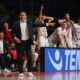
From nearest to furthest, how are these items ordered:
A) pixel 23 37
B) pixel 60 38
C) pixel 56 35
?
pixel 23 37 → pixel 60 38 → pixel 56 35

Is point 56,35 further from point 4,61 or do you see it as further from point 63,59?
point 4,61

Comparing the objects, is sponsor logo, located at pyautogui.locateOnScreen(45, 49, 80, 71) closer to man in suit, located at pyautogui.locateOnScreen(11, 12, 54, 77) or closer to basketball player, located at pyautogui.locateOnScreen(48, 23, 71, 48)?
basketball player, located at pyautogui.locateOnScreen(48, 23, 71, 48)

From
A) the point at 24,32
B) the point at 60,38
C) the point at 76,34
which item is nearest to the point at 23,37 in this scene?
the point at 24,32

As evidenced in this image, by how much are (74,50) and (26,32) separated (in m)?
3.19

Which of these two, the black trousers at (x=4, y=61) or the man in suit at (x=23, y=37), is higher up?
the man in suit at (x=23, y=37)

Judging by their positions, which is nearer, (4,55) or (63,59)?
(63,59)

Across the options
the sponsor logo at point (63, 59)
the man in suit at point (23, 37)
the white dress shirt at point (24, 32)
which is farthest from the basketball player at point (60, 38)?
the white dress shirt at point (24, 32)

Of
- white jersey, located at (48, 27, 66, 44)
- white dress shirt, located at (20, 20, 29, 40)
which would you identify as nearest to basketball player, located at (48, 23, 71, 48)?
white jersey, located at (48, 27, 66, 44)

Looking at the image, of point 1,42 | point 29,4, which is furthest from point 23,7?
point 1,42

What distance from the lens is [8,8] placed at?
16.2m

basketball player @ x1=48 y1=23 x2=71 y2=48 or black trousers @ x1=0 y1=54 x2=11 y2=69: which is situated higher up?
basketball player @ x1=48 y1=23 x2=71 y2=48

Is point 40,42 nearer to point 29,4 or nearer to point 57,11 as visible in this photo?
point 29,4

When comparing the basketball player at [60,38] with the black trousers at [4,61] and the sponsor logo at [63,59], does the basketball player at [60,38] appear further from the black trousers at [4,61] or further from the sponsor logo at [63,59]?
the black trousers at [4,61]

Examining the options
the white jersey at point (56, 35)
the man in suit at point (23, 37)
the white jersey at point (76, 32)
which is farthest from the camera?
the white jersey at point (76, 32)
